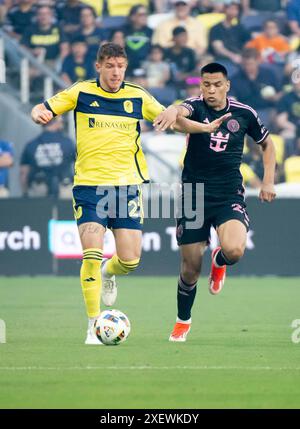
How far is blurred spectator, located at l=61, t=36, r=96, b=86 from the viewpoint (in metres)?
21.2

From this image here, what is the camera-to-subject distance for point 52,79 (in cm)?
2034

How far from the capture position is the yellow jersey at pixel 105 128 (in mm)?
10617

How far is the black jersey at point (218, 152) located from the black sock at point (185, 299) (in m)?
0.83

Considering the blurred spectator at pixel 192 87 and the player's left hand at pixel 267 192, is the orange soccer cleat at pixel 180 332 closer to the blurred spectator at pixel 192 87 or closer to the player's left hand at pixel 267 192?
the player's left hand at pixel 267 192

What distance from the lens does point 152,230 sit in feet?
60.8

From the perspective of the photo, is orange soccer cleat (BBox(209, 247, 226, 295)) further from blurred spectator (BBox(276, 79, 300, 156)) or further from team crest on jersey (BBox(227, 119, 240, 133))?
blurred spectator (BBox(276, 79, 300, 156))

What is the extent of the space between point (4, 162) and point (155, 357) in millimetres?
9771

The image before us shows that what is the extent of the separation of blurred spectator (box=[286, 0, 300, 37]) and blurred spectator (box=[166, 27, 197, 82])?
2.02 meters

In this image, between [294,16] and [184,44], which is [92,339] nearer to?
[184,44]

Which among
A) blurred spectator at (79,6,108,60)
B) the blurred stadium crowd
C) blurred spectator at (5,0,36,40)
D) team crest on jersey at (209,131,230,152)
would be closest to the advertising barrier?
the blurred stadium crowd

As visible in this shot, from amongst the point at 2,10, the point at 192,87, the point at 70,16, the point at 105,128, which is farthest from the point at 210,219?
the point at 2,10

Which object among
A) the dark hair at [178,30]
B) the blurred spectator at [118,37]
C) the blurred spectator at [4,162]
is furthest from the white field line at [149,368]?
the dark hair at [178,30]
